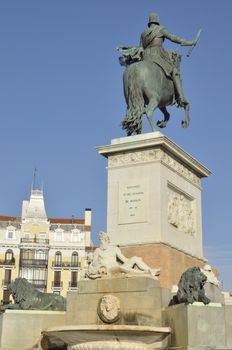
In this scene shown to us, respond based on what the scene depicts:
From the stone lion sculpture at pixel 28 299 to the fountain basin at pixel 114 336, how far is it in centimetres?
225

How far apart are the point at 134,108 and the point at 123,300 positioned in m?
5.43

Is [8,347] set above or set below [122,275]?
below

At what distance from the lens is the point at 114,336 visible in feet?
40.4

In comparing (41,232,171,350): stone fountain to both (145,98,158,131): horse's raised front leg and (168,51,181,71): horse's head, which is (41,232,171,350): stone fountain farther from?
(168,51,181,71): horse's head

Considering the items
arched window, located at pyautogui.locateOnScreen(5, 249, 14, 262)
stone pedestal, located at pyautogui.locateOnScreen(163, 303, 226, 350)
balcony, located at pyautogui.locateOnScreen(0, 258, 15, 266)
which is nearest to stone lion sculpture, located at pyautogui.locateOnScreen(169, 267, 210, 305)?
stone pedestal, located at pyautogui.locateOnScreen(163, 303, 226, 350)

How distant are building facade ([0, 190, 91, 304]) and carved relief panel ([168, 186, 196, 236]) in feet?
193

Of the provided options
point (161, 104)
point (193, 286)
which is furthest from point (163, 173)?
point (193, 286)

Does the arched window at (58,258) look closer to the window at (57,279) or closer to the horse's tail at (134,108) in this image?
the window at (57,279)

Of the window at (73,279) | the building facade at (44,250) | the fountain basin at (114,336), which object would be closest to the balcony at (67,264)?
the building facade at (44,250)

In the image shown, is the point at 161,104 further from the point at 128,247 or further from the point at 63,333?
the point at 63,333

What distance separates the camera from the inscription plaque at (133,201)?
15.5 m

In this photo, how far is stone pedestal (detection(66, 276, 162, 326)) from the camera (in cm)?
1338

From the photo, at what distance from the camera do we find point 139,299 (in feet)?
44.3

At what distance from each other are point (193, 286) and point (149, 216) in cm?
300
